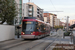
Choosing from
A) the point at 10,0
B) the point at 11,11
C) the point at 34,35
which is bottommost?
the point at 34,35

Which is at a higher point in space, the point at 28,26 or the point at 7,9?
the point at 7,9

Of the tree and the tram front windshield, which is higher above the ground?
the tree

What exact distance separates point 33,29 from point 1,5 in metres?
6.28

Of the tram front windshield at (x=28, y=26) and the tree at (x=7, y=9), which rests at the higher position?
the tree at (x=7, y=9)

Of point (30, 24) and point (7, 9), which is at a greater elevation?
point (7, 9)

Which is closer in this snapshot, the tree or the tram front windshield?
the tram front windshield

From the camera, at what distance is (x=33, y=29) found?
23.2 m

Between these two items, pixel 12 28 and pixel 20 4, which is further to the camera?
pixel 20 4

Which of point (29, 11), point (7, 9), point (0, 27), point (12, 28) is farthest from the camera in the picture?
point (29, 11)

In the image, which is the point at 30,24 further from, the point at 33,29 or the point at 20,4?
the point at 20,4

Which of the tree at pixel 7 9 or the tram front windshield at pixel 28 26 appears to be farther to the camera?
the tree at pixel 7 9

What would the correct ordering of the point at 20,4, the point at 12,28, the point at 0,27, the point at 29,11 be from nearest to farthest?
1. the point at 0,27
2. the point at 12,28
3. the point at 20,4
4. the point at 29,11

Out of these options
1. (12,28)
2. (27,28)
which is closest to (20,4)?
(12,28)

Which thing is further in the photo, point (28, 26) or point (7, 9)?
point (7, 9)
